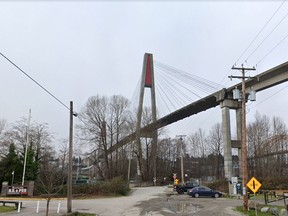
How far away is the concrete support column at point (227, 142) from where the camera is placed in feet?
168

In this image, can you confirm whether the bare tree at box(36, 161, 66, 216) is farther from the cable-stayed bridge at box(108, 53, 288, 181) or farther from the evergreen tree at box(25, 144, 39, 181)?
the cable-stayed bridge at box(108, 53, 288, 181)

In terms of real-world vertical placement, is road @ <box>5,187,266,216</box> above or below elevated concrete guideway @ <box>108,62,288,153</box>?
below

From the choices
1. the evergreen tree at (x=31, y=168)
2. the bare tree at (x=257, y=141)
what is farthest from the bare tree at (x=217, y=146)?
the evergreen tree at (x=31, y=168)

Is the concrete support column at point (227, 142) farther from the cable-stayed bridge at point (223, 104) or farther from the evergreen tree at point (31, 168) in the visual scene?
the evergreen tree at point (31, 168)

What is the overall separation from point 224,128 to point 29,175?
31.3 meters

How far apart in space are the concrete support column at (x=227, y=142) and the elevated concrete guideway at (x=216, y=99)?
2187mm

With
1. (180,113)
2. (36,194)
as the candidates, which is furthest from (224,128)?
(36,194)

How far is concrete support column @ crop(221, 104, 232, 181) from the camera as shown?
51156mm

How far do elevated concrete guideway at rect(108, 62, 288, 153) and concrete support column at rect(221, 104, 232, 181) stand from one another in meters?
2.19

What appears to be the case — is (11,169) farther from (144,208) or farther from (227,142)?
(227,142)

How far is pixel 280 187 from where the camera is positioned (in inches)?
1945

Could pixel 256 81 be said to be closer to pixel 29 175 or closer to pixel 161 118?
pixel 161 118

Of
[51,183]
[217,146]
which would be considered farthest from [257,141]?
[51,183]

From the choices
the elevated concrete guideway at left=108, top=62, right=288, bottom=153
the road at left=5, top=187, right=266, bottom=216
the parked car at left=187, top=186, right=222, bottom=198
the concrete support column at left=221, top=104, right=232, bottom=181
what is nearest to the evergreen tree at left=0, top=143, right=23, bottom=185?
the road at left=5, top=187, right=266, bottom=216
